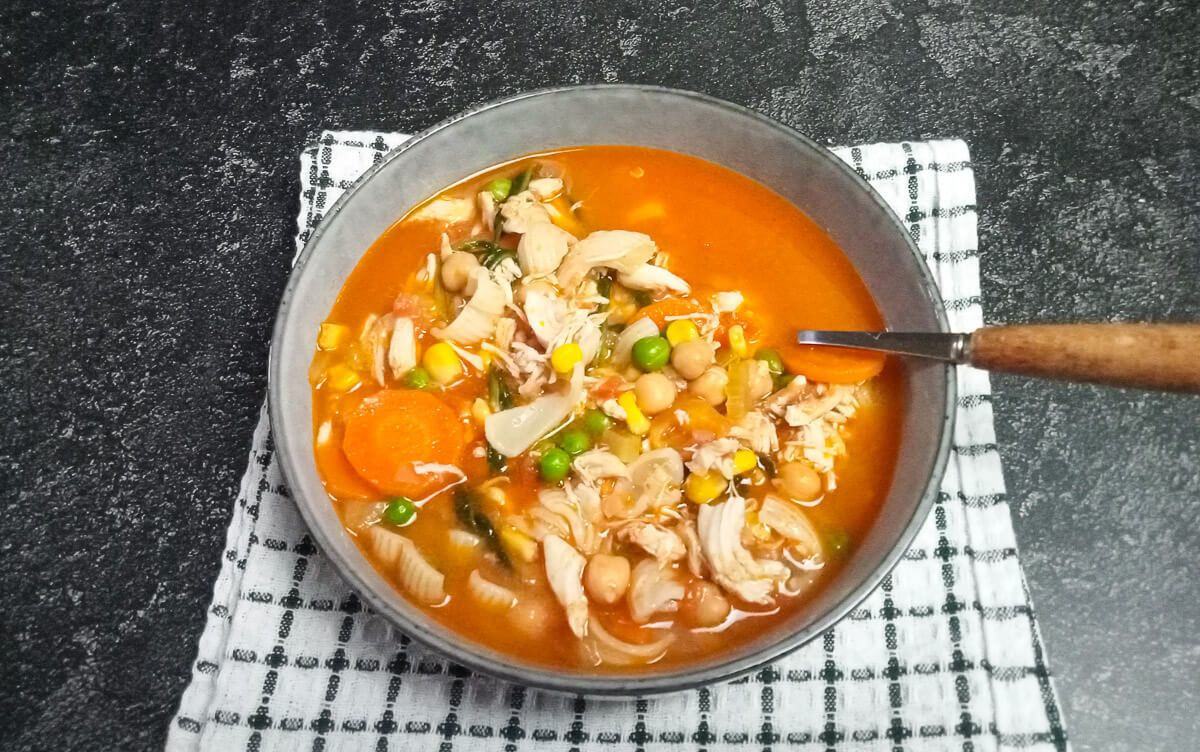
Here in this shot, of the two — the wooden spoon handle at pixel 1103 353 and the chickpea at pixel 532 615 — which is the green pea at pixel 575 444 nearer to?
the chickpea at pixel 532 615

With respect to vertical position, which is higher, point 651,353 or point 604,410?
point 651,353

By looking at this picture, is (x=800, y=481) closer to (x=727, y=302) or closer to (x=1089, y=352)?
(x=727, y=302)

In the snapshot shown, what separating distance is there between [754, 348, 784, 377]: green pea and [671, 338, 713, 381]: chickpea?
0.55 ft

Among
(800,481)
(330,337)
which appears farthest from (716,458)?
(330,337)

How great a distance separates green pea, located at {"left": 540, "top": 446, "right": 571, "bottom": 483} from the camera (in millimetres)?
2572

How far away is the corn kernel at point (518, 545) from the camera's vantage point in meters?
2.52

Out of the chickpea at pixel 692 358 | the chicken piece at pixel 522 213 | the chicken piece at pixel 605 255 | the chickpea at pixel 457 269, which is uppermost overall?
the chicken piece at pixel 522 213

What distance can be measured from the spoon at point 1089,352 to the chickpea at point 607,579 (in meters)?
1.04

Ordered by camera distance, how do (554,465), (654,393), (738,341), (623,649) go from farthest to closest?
(738,341) → (654,393) → (554,465) → (623,649)

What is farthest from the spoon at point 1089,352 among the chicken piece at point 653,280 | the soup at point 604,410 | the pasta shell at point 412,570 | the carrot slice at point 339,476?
the carrot slice at point 339,476

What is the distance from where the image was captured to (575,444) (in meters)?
2.62

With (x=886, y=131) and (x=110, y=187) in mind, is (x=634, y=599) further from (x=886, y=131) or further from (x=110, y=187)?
(x=110, y=187)

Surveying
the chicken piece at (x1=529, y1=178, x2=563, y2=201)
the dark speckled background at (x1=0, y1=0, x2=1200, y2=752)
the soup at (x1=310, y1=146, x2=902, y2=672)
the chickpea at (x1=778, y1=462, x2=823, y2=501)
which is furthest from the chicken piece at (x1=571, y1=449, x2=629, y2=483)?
the dark speckled background at (x1=0, y1=0, x2=1200, y2=752)

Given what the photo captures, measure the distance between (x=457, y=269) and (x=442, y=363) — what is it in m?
0.33
